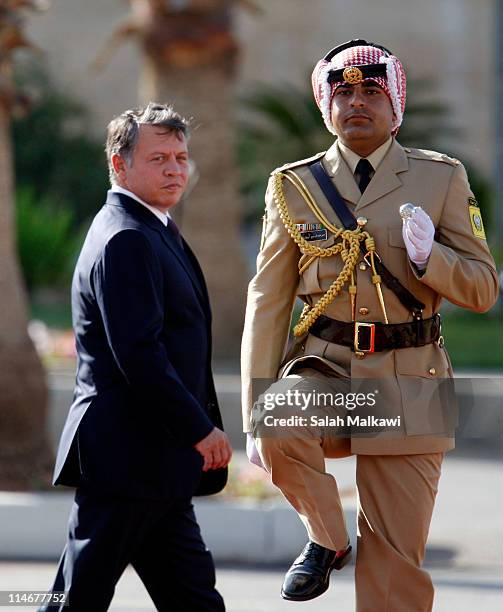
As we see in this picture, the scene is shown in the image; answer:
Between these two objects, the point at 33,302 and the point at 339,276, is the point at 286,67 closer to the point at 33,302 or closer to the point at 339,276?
the point at 33,302

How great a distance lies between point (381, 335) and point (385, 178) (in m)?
0.49

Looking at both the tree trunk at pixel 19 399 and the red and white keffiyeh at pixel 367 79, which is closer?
the red and white keffiyeh at pixel 367 79

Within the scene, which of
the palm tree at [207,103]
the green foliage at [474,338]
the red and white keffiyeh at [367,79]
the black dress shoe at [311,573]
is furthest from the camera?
the green foliage at [474,338]

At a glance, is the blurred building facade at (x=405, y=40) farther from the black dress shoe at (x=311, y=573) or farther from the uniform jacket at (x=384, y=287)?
the black dress shoe at (x=311, y=573)

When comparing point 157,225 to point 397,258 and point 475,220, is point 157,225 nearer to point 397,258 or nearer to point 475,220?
point 397,258

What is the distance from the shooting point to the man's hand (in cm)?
419

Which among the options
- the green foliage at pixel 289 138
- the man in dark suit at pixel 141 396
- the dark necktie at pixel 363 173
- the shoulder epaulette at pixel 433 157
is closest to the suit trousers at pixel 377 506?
the man in dark suit at pixel 141 396

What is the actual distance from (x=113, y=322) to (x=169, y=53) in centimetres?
882

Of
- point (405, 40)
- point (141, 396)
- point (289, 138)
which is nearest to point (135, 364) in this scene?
point (141, 396)

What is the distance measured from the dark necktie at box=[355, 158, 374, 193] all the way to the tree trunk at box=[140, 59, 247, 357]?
8625mm

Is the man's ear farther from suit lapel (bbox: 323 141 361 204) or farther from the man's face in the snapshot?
suit lapel (bbox: 323 141 361 204)

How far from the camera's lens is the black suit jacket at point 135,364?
4.13 metres

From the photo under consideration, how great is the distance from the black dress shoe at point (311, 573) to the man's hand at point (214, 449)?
38cm

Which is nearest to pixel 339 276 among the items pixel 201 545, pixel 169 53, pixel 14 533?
pixel 201 545
